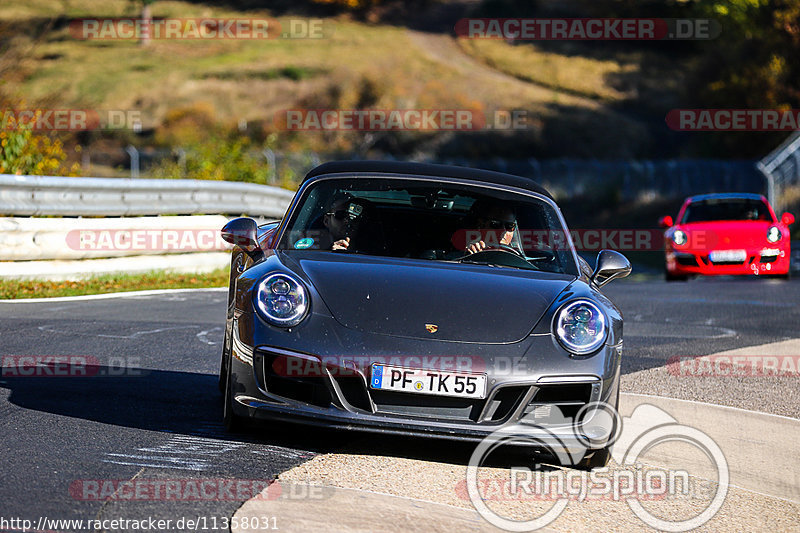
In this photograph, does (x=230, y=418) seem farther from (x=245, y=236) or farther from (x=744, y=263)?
(x=744, y=263)

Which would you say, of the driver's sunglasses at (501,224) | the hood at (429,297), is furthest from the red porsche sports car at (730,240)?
the hood at (429,297)

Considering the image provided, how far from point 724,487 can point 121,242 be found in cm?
967

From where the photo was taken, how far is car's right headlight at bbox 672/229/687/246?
18.4m

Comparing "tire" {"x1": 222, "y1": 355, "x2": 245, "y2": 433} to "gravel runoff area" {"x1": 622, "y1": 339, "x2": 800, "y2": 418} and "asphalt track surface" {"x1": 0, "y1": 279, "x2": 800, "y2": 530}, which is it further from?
"gravel runoff area" {"x1": 622, "y1": 339, "x2": 800, "y2": 418}

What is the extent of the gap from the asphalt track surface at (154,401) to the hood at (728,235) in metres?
5.29

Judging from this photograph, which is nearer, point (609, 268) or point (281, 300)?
point (281, 300)

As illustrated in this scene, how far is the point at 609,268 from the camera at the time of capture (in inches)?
250

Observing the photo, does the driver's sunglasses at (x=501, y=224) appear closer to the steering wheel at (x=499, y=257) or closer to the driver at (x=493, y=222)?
the driver at (x=493, y=222)

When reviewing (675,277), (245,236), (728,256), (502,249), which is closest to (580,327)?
(502,249)

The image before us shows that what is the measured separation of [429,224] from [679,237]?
41.9ft

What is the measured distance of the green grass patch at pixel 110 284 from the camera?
12062mm

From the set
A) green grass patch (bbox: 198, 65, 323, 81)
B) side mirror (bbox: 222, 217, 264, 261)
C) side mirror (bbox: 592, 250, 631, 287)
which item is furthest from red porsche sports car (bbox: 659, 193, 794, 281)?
green grass patch (bbox: 198, 65, 323, 81)

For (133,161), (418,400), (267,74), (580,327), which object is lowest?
(418,400)

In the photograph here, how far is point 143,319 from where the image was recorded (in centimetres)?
1030
